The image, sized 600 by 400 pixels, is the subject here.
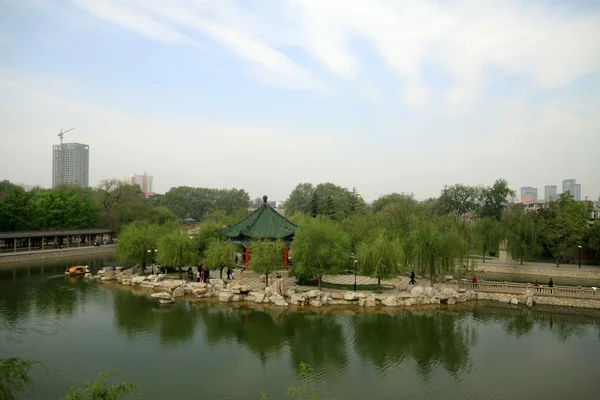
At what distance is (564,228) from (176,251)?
2671 cm

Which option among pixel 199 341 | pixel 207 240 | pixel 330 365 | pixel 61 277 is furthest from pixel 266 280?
pixel 61 277

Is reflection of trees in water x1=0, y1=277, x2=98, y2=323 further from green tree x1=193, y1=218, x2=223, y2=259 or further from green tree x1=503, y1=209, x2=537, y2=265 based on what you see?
green tree x1=503, y1=209, x2=537, y2=265

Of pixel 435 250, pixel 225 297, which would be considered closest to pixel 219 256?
pixel 225 297

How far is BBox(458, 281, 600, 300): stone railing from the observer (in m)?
20.1

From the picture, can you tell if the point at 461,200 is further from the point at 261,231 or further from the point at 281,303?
the point at 281,303

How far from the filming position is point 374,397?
10.6m

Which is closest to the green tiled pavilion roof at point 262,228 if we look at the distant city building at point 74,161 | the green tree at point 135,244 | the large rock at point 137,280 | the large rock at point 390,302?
the green tree at point 135,244

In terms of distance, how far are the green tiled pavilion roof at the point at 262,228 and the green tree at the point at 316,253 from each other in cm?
408

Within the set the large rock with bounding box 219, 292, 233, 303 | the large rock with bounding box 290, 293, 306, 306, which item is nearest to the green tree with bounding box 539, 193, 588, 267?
the large rock with bounding box 290, 293, 306, 306

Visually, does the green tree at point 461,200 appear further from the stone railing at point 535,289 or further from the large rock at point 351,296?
the large rock at point 351,296

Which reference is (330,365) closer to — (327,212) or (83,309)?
(83,309)

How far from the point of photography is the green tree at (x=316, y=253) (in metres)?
21.1

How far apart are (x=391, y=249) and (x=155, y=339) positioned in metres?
12.0

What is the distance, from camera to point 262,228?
26.8 meters
